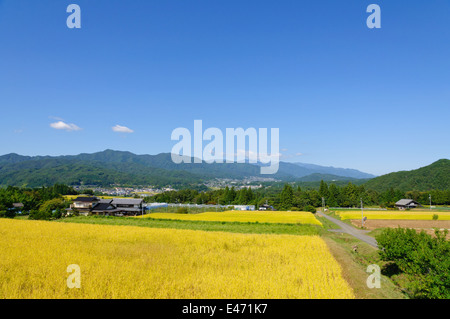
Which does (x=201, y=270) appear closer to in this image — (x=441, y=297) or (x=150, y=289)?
(x=150, y=289)

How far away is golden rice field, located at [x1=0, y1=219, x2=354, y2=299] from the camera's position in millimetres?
9414

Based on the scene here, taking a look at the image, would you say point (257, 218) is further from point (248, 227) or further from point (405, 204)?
point (405, 204)

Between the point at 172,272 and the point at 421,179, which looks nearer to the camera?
the point at 172,272

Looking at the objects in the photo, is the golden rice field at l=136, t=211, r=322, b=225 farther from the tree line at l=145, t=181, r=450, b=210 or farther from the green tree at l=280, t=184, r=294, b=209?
the tree line at l=145, t=181, r=450, b=210

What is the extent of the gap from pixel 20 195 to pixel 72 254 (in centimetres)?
8843

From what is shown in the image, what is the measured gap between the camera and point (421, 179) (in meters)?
148

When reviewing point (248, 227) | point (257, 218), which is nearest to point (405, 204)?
point (257, 218)

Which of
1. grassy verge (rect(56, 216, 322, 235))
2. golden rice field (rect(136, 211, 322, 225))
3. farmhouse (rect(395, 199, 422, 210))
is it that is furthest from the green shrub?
farmhouse (rect(395, 199, 422, 210))

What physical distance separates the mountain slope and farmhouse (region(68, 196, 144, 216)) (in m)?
147

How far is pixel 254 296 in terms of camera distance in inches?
360

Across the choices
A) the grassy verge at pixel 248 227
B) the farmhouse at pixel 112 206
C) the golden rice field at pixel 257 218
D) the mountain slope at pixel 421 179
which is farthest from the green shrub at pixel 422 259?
the mountain slope at pixel 421 179

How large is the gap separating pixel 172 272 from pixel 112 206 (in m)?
67.6

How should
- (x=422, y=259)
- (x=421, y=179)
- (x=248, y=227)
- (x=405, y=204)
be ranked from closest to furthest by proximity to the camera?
(x=422, y=259), (x=248, y=227), (x=405, y=204), (x=421, y=179)
